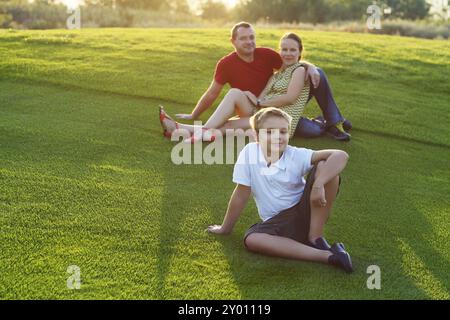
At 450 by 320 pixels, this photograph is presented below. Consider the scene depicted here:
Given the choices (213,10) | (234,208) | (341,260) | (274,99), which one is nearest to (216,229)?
(234,208)

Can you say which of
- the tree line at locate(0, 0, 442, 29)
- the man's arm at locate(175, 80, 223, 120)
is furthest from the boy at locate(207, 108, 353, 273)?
the tree line at locate(0, 0, 442, 29)

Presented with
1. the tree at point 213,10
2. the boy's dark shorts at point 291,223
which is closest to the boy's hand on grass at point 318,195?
the boy's dark shorts at point 291,223

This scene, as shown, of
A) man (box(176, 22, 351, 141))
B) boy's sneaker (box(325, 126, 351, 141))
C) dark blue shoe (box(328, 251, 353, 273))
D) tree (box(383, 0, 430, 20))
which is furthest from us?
tree (box(383, 0, 430, 20))

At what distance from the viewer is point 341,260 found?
3578mm

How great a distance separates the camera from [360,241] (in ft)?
13.6

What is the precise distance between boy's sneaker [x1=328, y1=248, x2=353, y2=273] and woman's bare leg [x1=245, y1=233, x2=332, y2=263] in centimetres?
4

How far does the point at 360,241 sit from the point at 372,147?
9.33 ft

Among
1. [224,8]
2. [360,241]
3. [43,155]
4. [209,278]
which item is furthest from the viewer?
[224,8]

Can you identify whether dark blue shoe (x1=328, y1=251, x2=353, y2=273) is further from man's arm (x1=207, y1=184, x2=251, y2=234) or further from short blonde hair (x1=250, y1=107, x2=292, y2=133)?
short blonde hair (x1=250, y1=107, x2=292, y2=133)

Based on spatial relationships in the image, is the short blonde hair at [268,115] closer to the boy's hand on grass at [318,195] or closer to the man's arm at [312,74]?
the boy's hand on grass at [318,195]

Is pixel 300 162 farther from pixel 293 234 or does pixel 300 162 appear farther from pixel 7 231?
pixel 7 231

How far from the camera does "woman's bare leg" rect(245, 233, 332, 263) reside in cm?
368

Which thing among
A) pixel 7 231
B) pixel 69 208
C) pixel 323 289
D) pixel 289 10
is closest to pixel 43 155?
pixel 69 208

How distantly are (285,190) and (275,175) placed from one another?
0.13m
